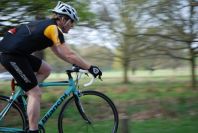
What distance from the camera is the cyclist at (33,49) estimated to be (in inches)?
213

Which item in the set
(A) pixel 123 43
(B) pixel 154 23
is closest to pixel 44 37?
(B) pixel 154 23

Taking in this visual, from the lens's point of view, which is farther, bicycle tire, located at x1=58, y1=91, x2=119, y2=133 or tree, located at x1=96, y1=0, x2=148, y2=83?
tree, located at x1=96, y1=0, x2=148, y2=83

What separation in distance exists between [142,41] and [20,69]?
11880 mm

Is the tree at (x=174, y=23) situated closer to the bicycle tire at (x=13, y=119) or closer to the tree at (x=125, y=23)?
the tree at (x=125, y=23)

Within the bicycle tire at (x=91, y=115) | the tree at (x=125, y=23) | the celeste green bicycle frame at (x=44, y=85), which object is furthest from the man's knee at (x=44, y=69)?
the tree at (x=125, y=23)

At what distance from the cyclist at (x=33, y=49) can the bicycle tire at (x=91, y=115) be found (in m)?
0.54

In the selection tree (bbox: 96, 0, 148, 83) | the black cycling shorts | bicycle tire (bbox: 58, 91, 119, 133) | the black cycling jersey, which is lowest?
tree (bbox: 96, 0, 148, 83)

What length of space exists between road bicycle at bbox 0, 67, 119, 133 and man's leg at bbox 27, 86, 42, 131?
210 mm

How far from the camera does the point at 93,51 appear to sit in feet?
86.2

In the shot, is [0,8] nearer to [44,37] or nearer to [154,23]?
[44,37]

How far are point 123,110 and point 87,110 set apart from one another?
4155 millimetres

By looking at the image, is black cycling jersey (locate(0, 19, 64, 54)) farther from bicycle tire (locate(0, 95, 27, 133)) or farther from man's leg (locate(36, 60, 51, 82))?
bicycle tire (locate(0, 95, 27, 133))

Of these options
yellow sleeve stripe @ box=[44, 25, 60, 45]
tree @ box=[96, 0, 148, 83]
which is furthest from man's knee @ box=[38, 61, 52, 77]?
tree @ box=[96, 0, 148, 83]

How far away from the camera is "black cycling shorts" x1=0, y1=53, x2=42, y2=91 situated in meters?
5.52
